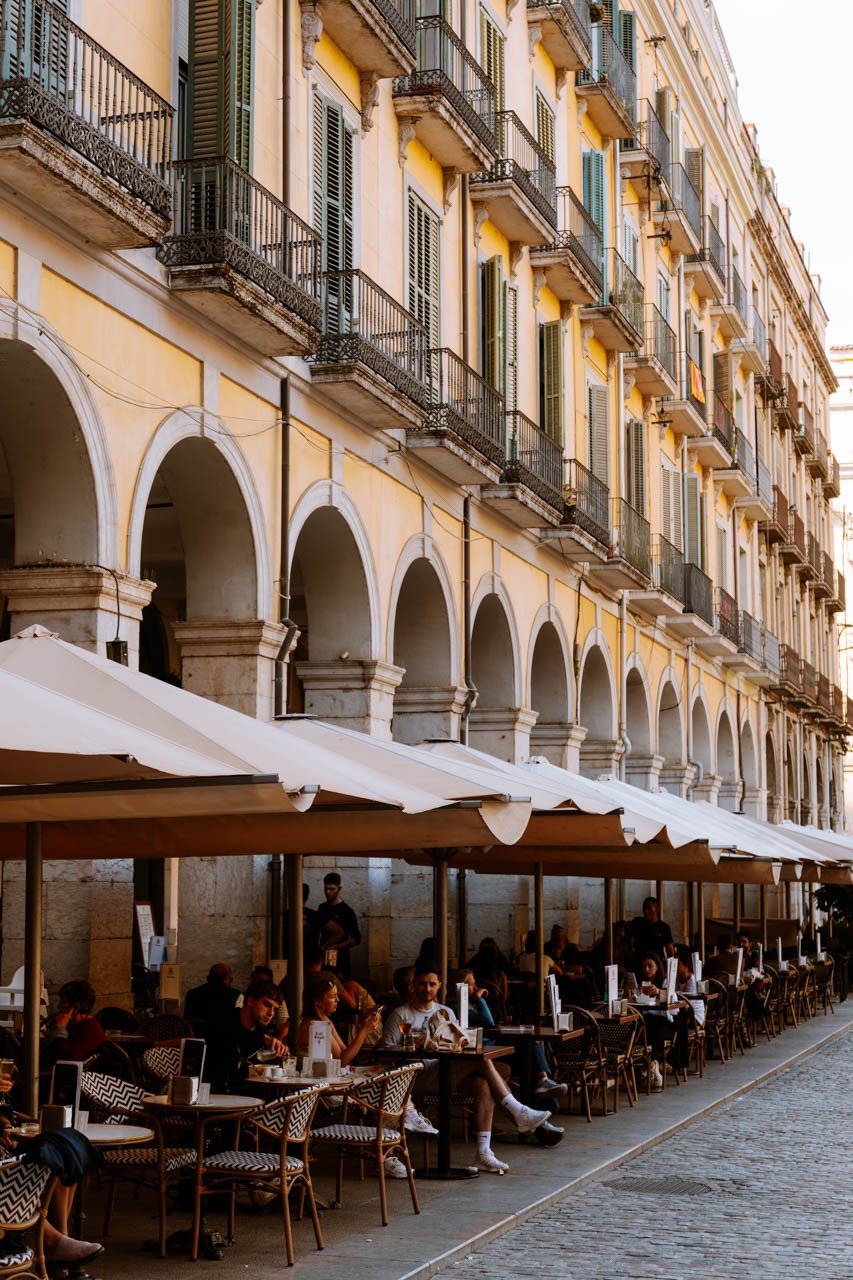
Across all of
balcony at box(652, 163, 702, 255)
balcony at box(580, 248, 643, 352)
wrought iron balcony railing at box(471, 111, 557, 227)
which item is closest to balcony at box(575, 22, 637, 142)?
balcony at box(580, 248, 643, 352)

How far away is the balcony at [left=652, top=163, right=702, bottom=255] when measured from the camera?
3247cm

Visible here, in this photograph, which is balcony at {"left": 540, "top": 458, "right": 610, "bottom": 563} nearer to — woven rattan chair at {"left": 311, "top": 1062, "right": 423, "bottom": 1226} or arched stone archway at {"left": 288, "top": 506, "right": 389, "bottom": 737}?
arched stone archway at {"left": 288, "top": 506, "right": 389, "bottom": 737}

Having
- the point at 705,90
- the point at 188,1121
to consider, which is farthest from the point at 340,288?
the point at 705,90

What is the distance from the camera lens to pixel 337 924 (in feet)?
57.1

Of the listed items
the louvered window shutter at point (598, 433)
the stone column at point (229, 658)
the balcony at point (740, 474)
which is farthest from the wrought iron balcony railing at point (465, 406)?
the balcony at point (740, 474)

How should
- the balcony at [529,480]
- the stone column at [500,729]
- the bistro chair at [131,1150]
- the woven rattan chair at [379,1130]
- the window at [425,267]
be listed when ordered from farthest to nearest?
the stone column at [500,729], the balcony at [529,480], the window at [425,267], the woven rattan chair at [379,1130], the bistro chair at [131,1150]

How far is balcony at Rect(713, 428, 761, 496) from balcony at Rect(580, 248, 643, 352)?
26.5ft

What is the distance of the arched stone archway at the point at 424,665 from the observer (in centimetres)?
2039

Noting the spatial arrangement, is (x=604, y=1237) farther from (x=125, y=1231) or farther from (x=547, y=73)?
(x=547, y=73)

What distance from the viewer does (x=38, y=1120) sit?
7.99m

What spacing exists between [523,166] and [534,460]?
3579mm

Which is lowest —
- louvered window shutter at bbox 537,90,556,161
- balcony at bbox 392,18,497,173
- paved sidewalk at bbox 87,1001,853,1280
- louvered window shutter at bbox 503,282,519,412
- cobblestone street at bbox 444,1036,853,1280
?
cobblestone street at bbox 444,1036,853,1280

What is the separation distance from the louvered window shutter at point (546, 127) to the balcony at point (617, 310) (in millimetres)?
2231

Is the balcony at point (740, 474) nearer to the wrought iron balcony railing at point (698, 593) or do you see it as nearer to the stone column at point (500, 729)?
the wrought iron balcony railing at point (698, 593)
